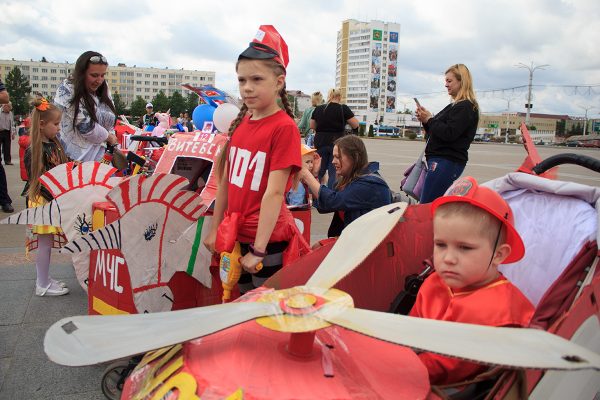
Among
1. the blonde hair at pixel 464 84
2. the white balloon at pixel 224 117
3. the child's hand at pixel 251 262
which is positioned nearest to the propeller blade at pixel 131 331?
the child's hand at pixel 251 262

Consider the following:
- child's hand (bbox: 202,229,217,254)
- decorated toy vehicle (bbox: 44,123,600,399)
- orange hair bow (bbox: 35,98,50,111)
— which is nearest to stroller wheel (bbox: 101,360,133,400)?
child's hand (bbox: 202,229,217,254)

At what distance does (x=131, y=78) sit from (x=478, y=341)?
13514 cm

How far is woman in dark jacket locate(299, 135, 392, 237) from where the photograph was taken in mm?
2908

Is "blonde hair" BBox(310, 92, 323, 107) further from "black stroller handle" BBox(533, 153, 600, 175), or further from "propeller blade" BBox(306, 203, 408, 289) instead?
"propeller blade" BBox(306, 203, 408, 289)

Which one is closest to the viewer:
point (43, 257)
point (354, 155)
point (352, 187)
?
point (352, 187)

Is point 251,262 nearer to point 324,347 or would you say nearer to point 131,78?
point 324,347

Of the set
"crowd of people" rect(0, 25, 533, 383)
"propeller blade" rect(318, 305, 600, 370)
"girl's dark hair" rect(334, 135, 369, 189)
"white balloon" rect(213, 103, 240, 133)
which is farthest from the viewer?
"white balloon" rect(213, 103, 240, 133)

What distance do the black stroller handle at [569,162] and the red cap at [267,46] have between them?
1331 millimetres

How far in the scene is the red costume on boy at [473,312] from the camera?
1421 millimetres

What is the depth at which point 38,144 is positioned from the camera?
3.26m

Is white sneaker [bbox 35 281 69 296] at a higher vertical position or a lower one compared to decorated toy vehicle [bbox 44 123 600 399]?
lower

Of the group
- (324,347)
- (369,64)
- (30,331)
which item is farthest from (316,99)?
(369,64)

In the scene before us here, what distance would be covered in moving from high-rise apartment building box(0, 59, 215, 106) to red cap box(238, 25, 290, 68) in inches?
4799

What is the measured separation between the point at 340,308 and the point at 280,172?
942mm
